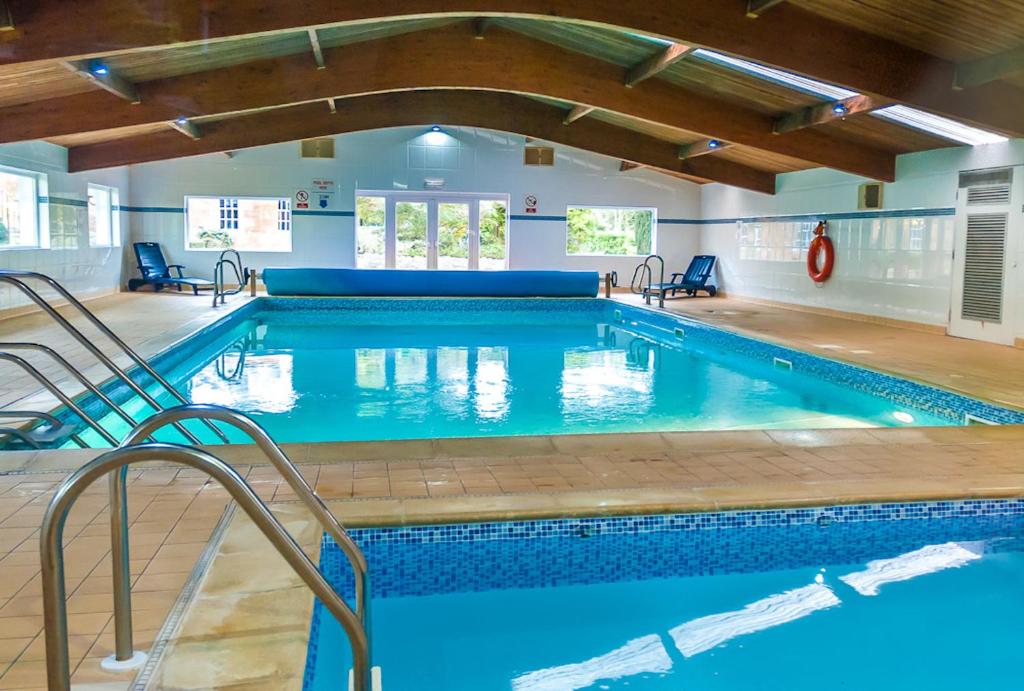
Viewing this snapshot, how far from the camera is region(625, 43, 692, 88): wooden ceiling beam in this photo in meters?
7.50

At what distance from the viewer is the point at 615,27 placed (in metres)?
6.28

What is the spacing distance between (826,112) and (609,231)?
737 centimetres

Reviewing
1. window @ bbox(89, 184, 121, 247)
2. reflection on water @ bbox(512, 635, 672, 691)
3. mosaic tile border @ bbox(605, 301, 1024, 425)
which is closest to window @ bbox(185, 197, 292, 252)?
window @ bbox(89, 184, 121, 247)

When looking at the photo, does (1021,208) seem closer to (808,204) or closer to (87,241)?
(808,204)

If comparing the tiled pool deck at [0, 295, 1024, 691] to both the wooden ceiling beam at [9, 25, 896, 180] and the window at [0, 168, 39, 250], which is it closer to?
the wooden ceiling beam at [9, 25, 896, 180]

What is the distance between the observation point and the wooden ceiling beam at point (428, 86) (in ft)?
27.7

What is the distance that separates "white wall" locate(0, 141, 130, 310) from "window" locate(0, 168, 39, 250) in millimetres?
103

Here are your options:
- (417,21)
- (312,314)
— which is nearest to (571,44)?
(417,21)

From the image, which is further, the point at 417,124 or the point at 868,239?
the point at 417,124

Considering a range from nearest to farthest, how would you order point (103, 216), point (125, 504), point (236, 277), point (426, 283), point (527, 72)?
point (125, 504) → point (527, 72) → point (426, 283) → point (103, 216) → point (236, 277)

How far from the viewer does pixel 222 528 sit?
2.72 meters

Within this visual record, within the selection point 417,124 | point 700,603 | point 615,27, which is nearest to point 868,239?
point 615,27

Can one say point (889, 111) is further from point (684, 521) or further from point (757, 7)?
point (684, 521)

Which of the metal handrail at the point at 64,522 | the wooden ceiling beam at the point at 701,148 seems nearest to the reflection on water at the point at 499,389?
the wooden ceiling beam at the point at 701,148
